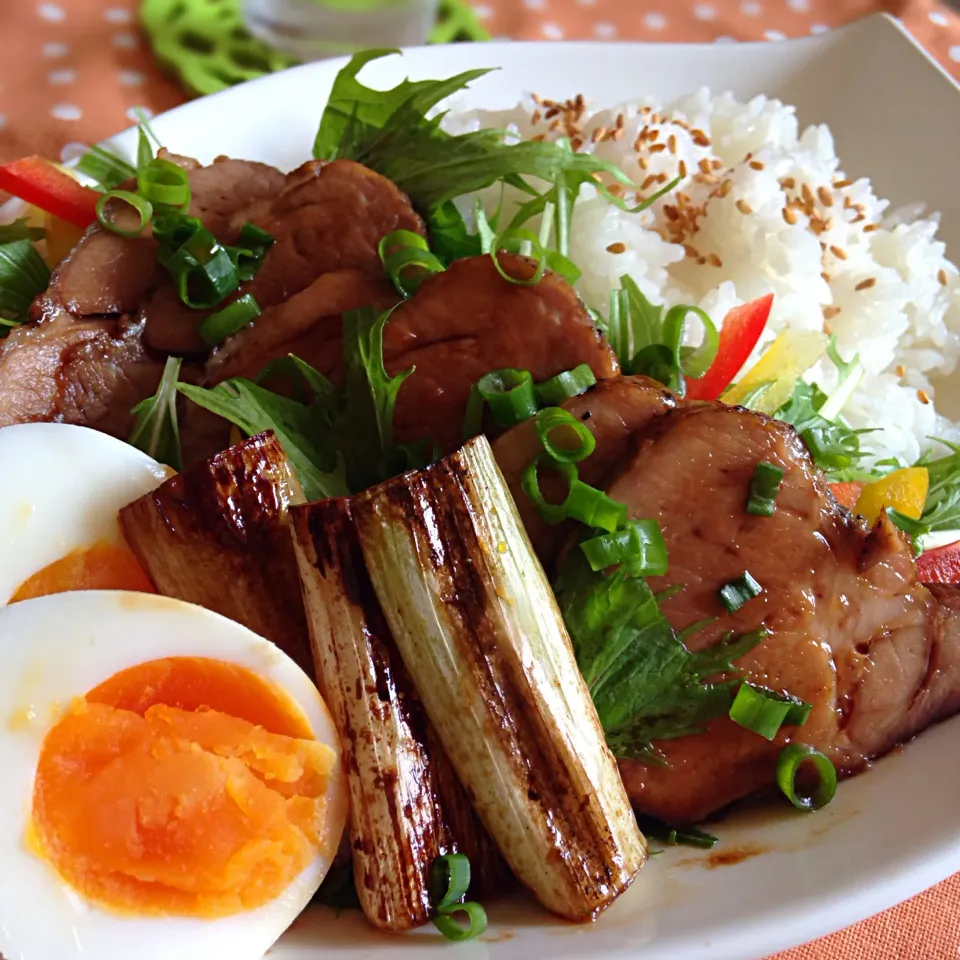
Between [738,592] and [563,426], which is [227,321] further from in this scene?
[738,592]

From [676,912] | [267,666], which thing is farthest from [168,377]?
[676,912]

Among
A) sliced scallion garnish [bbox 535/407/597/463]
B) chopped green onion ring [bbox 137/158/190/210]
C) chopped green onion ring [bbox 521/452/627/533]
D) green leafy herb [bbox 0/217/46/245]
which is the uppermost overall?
sliced scallion garnish [bbox 535/407/597/463]

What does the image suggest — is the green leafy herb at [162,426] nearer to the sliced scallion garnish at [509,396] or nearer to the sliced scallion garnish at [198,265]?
the sliced scallion garnish at [198,265]

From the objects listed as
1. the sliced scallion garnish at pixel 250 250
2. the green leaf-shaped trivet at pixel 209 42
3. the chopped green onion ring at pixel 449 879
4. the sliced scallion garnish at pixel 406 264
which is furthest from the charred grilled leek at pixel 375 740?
the green leaf-shaped trivet at pixel 209 42

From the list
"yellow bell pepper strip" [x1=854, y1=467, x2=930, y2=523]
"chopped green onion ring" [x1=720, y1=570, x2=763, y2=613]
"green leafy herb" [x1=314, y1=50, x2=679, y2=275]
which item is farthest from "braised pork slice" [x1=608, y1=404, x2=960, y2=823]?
"green leafy herb" [x1=314, y1=50, x2=679, y2=275]

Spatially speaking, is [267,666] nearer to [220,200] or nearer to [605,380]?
[605,380]

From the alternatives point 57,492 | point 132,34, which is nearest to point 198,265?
point 57,492

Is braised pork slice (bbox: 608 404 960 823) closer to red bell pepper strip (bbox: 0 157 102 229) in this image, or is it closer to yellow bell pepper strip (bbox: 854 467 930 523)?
yellow bell pepper strip (bbox: 854 467 930 523)
